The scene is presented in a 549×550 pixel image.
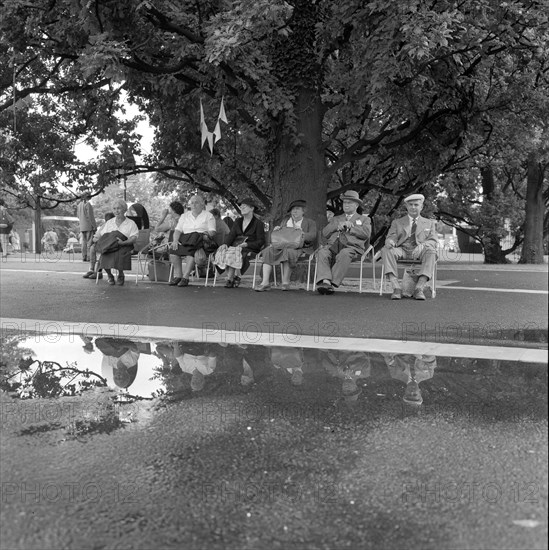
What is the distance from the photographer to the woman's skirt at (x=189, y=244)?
12000mm

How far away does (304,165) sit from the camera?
11977mm

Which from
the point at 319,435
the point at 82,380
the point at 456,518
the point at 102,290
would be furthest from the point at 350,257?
the point at 456,518

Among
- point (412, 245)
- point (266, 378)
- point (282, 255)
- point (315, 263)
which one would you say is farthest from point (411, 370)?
point (315, 263)

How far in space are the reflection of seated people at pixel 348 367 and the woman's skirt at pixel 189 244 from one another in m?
6.74

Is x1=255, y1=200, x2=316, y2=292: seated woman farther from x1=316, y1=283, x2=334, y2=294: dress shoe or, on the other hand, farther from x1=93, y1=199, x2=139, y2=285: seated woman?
x1=93, y1=199, x2=139, y2=285: seated woman

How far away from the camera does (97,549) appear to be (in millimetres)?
2307

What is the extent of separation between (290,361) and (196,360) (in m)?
0.79

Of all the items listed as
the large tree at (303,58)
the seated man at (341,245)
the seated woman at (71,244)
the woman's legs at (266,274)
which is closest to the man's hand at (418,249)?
the seated man at (341,245)

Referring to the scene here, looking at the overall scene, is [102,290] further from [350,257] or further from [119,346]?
[119,346]

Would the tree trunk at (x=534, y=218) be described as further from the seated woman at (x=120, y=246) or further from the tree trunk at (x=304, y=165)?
the seated woman at (x=120, y=246)

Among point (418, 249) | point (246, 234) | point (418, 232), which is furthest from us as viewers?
point (246, 234)

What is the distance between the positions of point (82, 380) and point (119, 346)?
1.22 meters

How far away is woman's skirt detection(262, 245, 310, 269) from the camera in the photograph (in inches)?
424

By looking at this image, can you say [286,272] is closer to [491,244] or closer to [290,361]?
[290,361]
